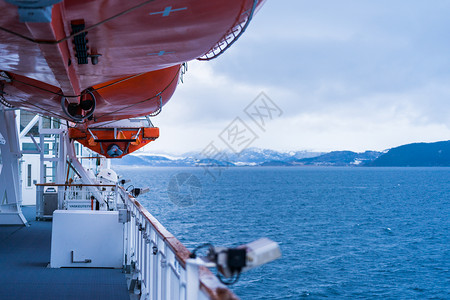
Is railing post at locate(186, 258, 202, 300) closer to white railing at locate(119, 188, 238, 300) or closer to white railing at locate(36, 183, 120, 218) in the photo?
white railing at locate(119, 188, 238, 300)

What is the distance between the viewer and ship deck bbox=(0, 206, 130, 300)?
13.3 ft

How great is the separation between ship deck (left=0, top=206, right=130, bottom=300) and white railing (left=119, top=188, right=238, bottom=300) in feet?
0.73

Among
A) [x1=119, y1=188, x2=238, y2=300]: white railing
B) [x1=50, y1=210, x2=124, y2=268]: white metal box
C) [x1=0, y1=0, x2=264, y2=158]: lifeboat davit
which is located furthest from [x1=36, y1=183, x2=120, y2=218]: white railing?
[x1=119, y1=188, x2=238, y2=300]: white railing

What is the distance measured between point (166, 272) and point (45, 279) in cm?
276

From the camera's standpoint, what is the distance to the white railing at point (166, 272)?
1512mm

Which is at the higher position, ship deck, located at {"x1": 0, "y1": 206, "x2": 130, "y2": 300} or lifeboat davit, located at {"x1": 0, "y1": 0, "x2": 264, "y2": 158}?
lifeboat davit, located at {"x1": 0, "y1": 0, "x2": 264, "y2": 158}

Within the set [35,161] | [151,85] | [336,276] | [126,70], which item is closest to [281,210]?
[336,276]

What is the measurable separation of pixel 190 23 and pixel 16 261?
3923 mm

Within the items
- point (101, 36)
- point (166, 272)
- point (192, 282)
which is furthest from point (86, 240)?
point (192, 282)

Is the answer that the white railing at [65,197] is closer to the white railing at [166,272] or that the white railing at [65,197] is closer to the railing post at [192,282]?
the white railing at [166,272]

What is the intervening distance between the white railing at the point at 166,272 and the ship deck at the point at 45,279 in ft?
0.73

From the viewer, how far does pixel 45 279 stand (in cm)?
461

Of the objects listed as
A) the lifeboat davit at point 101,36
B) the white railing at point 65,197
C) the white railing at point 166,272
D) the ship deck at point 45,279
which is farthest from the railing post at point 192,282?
the white railing at point 65,197

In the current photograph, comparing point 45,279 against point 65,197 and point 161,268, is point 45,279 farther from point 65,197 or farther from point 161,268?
point 65,197
